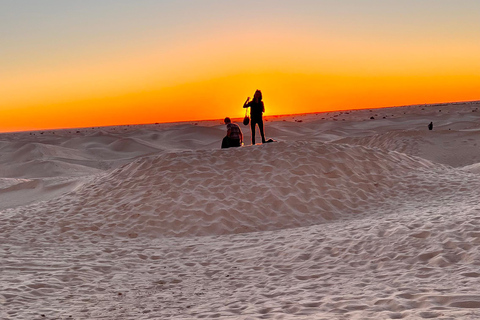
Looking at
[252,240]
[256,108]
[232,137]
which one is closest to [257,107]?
[256,108]

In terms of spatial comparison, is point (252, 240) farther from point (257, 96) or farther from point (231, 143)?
point (257, 96)

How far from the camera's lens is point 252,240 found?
9.77 m

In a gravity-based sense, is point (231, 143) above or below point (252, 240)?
above

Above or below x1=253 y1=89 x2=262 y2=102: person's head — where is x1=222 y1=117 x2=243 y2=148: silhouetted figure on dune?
below

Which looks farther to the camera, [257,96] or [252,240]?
[257,96]

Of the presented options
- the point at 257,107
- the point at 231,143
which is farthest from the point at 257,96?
the point at 231,143

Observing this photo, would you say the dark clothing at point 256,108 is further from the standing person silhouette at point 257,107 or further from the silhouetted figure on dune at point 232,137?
the silhouetted figure on dune at point 232,137

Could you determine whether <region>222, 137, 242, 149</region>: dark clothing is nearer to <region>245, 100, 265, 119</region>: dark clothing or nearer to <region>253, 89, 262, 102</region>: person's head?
<region>245, 100, 265, 119</region>: dark clothing

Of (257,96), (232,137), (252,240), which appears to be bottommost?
(252,240)

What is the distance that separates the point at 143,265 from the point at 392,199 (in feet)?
23.5

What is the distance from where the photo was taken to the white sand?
234 inches

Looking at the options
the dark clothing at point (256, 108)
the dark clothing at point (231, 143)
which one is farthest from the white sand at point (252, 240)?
the dark clothing at point (256, 108)

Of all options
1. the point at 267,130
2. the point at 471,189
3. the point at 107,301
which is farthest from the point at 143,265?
the point at 267,130

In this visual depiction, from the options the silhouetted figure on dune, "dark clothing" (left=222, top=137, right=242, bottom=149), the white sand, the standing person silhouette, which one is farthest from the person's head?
the white sand
